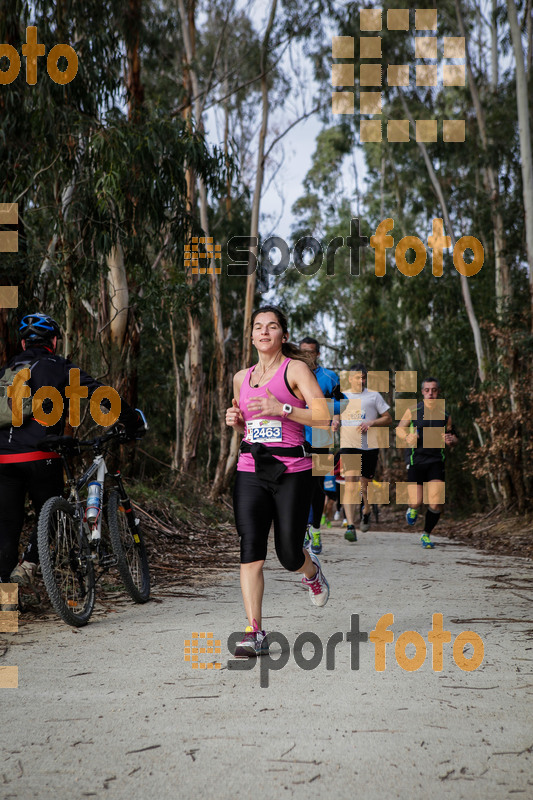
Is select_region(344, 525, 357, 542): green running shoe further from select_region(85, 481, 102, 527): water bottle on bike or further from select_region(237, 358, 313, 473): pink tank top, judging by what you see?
select_region(237, 358, 313, 473): pink tank top

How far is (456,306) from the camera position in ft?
69.6

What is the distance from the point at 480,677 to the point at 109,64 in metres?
9.69

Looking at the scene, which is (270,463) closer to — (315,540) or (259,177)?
(315,540)

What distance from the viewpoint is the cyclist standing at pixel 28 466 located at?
5.16 metres

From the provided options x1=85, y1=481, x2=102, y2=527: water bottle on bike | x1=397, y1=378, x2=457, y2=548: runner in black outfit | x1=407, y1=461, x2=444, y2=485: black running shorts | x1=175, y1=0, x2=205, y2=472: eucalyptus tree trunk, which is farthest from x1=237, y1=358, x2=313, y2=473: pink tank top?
x1=175, y1=0, x2=205, y2=472: eucalyptus tree trunk

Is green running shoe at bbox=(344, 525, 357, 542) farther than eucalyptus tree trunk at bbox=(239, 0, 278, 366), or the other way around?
eucalyptus tree trunk at bbox=(239, 0, 278, 366)

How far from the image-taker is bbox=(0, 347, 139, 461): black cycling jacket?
16.9 feet

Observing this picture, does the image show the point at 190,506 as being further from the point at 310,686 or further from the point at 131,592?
the point at 310,686

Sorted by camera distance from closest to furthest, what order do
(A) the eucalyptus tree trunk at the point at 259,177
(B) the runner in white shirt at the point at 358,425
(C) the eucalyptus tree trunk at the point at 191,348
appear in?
(B) the runner in white shirt at the point at 358,425 < (C) the eucalyptus tree trunk at the point at 191,348 < (A) the eucalyptus tree trunk at the point at 259,177

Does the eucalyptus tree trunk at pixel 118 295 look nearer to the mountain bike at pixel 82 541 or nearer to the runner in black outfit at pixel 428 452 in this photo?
the runner in black outfit at pixel 428 452
